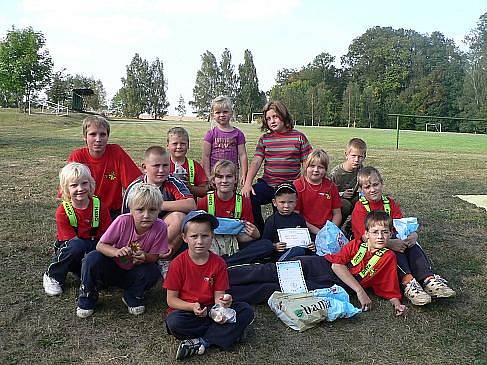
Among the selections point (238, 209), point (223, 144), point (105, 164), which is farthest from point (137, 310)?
point (223, 144)

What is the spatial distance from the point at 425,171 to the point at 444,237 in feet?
24.7

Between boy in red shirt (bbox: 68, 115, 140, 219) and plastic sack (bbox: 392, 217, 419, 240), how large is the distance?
250 cm

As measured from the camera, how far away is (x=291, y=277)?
4289 millimetres

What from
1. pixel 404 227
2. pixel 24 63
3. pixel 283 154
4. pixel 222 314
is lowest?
pixel 222 314

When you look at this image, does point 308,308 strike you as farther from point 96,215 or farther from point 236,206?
point 96,215

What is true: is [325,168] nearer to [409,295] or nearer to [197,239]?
[409,295]

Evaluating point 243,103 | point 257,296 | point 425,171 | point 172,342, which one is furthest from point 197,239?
point 243,103

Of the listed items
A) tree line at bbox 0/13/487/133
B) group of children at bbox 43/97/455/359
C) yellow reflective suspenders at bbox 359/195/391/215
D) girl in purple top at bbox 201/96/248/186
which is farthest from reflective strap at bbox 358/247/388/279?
tree line at bbox 0/13/487/133

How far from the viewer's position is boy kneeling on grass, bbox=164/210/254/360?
326 centimetres

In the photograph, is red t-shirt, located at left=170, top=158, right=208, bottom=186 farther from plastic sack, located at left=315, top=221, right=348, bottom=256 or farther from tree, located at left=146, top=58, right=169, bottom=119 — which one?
tree, located at left=146, top=58, right=169, bottom=119

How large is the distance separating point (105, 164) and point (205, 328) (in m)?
2.11

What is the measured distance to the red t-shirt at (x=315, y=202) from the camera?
502cm

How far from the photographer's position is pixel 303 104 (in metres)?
74.9

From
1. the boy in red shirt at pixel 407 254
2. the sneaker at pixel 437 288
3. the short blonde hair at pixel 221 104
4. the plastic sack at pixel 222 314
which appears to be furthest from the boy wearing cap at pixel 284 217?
the plastic sack at pixel 222 314
